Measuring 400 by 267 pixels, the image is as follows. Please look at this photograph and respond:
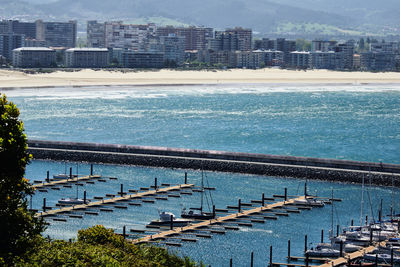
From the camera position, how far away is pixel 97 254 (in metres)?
24.7

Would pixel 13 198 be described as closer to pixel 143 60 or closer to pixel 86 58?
pixel 86 58

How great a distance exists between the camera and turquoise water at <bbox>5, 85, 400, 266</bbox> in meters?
42.4

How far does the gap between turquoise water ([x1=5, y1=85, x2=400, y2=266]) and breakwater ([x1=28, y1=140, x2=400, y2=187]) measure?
1.09 meters

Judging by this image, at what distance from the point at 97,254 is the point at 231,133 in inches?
2172

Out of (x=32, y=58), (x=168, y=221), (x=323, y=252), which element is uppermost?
(x=32, y=58)

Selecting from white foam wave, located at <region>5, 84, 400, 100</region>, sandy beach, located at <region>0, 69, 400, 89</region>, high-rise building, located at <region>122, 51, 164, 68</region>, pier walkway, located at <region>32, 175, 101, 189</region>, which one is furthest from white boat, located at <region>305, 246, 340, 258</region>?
high-rise building, located at <region>122, 51, 164, 68</region>

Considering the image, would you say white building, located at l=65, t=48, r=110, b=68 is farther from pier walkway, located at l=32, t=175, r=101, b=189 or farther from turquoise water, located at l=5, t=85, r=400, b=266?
pier walkway, located at l=32, t=175, r=101, b=189

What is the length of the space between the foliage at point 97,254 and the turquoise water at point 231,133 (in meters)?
9.21

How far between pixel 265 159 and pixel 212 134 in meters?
20.2

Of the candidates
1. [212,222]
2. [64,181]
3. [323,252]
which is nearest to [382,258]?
[323,252]

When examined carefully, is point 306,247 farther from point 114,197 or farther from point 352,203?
point 114,197

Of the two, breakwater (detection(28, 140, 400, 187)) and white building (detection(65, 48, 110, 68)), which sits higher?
white building (detection(65, 48, 110, 68))

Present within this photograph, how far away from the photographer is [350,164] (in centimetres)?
5606

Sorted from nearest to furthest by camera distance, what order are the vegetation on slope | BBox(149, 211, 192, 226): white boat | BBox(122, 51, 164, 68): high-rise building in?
the vegetation on slope → BBox(149, 211, 192, 226): white boat → BBox(122, 51, 164, 68): high-rise building
